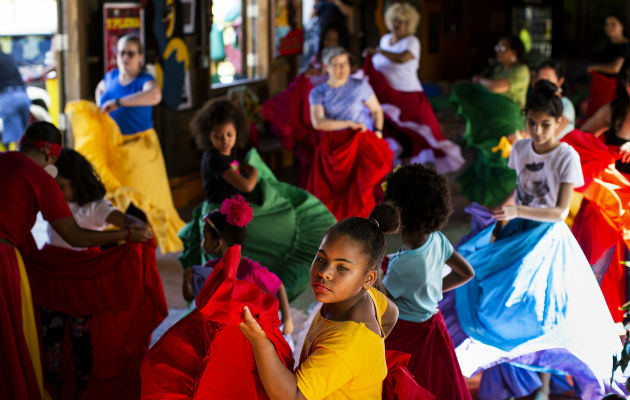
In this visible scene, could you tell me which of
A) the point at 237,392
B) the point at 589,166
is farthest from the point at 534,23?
the point at 237,392

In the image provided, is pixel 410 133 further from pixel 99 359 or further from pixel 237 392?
pixel 237 392

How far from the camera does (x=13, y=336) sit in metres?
3.22

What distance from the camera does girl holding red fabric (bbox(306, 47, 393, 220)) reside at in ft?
19.4

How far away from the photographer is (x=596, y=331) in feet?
11.4

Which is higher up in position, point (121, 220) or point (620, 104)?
point (620, 104)

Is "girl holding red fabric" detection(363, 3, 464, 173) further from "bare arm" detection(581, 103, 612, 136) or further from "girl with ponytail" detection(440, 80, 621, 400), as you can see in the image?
"girl with ponytail" detection(440, 80, 621, 400)

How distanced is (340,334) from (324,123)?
12.9 feet

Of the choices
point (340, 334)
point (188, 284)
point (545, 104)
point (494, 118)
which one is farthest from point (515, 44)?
point (340, 334)

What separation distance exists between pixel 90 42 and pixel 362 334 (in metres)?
4.95

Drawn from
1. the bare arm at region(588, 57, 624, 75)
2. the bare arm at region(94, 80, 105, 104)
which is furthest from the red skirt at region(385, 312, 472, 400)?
the bare arm at region(588, 57, 624, 75)

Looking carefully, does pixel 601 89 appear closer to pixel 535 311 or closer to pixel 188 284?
pixel 535 311

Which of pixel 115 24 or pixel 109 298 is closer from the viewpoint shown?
pixel 109 298

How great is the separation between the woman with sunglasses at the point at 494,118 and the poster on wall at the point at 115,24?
284cm

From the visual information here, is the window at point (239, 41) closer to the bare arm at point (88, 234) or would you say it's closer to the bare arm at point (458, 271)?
the bare arm at point (88, 234)
